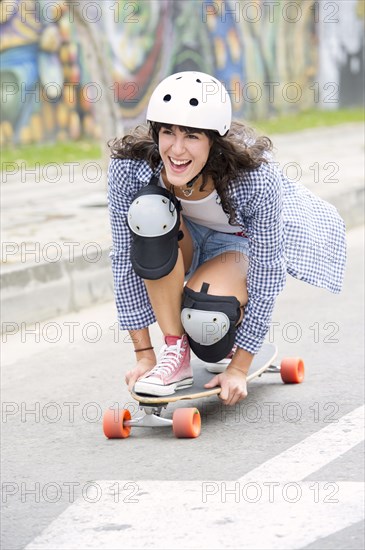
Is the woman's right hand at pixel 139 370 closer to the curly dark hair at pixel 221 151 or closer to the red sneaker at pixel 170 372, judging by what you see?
the red sneaker at pixel 170 372

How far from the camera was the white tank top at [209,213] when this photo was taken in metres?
4.42

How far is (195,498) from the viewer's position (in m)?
3.67

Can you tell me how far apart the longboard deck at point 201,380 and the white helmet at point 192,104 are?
0.90 metres

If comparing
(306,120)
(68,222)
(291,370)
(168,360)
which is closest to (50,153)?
(68,222)

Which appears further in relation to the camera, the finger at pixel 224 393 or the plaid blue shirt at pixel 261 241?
the finger at pixel 224 393

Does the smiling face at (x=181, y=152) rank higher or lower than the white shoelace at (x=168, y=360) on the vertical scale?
higher

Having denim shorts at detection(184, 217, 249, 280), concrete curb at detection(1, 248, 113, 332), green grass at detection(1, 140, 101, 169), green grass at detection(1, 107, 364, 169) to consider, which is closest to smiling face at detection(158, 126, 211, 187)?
denim shorts at detection(184, 217, 249, 280)

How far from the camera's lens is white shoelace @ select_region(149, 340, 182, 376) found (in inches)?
173

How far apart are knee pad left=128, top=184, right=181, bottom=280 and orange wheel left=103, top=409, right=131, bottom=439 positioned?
0.47 metres

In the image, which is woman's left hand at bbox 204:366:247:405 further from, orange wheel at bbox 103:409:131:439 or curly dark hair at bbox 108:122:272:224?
curly dark hair at bbox 108:122:272:224

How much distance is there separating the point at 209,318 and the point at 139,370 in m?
0.37

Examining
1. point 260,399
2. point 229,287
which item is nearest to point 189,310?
point 229,287

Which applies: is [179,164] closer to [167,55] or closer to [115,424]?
[115,424]

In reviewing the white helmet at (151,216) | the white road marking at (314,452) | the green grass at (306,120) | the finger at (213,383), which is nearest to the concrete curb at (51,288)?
the finger at (213,383)
